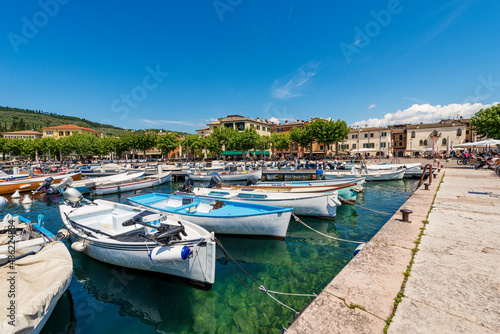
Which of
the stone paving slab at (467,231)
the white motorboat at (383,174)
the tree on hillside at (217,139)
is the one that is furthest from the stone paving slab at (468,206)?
the tree on hillside at (217,139)

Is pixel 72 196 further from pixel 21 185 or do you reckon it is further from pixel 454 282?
pixel 21 185

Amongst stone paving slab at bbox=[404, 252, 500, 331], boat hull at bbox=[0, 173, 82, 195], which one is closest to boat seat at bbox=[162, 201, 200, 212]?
stone paving slab at bbox=[404, 252, 500, 331]

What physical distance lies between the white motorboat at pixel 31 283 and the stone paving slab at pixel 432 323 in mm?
5551

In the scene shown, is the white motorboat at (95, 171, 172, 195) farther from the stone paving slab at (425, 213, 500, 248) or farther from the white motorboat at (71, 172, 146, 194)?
the stone paving slab at (425, 213, 500, 248)

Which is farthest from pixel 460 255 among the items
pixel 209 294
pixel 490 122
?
pixel 490 122

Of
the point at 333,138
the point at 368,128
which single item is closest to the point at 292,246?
the point at 333,138

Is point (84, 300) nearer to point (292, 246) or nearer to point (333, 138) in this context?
point (292, 246)

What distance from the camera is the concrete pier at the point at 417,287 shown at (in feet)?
9.62

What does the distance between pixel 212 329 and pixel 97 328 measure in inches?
108

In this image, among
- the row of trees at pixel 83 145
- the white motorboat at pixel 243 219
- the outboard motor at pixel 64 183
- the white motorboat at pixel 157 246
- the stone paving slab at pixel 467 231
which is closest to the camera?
the white motorboat at pixel 157 246

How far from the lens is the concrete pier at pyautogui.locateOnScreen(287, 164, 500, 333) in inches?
115

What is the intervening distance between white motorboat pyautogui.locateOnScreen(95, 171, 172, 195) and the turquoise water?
14932 mm

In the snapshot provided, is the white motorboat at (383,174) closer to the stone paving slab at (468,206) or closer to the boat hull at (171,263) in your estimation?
the stone paving slab at (468,206)

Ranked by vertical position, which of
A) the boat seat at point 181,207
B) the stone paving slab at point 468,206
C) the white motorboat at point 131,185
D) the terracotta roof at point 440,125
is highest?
the terracotta roof at point 440,125
